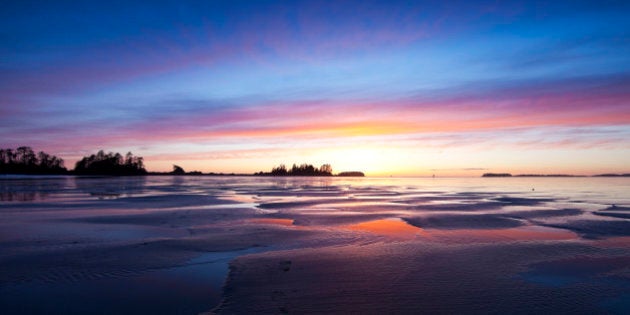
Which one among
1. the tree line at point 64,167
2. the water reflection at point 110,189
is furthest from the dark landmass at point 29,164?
the water reflection at point 110,189

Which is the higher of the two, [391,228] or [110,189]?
[110,189]

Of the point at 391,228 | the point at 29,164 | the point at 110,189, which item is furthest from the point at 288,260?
the point at 29,164

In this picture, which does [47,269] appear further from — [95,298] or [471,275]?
[471,275]

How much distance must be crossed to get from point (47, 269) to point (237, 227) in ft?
21.4

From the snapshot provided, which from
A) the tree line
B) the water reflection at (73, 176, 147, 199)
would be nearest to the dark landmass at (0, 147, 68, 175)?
the tree line

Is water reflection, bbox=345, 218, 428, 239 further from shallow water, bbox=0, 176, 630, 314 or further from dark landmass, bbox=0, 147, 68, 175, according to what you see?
dark landmass, bbox=0, 147, 68, 175

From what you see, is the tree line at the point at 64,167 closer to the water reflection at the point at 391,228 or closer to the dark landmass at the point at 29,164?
the dark landmass at the point at 29,164

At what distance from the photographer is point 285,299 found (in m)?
6.15

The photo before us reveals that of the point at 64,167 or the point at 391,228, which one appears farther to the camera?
the point at 64,167

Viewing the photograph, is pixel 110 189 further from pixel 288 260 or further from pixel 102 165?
pixel 102 165

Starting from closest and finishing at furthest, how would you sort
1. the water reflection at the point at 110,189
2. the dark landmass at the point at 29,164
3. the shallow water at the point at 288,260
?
the shallow water at the point at 288,260
the water reflection at the point at 110,189
the dark landmass at the point at 29,164

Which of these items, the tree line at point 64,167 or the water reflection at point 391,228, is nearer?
the water reflection at point 391,228

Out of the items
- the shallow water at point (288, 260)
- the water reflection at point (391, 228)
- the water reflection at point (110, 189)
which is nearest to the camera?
the shallow water at point (288, 260)

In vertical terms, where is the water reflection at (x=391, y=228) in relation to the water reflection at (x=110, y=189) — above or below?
below
